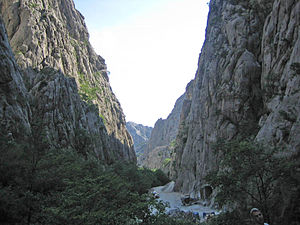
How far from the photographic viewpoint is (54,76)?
36.5m

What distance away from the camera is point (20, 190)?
11219 millimetres

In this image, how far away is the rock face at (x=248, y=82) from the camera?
55.5 ft

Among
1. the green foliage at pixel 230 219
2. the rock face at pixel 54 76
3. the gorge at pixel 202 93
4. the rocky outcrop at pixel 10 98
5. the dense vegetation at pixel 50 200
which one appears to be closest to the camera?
the dense vegetation at pixel 50 200

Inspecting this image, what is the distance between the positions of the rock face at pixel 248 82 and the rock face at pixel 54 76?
805 inches

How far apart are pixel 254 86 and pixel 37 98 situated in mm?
31243

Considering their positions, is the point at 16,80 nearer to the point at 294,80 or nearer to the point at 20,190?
the point at 20,190

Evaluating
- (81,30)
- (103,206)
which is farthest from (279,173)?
(81,30)

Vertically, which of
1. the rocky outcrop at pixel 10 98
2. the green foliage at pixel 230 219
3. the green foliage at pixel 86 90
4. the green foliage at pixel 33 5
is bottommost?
the green foliage at pixel 230 219

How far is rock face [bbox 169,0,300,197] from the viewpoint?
16.9 metres

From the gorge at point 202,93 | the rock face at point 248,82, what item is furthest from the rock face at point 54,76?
the rock face at point 248,82

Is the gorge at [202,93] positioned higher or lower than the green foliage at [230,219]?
higher

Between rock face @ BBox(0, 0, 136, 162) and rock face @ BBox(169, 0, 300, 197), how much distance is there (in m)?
20.4

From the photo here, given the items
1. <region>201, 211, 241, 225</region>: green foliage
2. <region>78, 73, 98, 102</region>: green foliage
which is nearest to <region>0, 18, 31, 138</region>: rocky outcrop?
<region>201, 211, 241, 225</region>: green foliage

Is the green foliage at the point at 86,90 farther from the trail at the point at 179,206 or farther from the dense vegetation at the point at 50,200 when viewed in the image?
the dense vegetation at the point at 50,200
